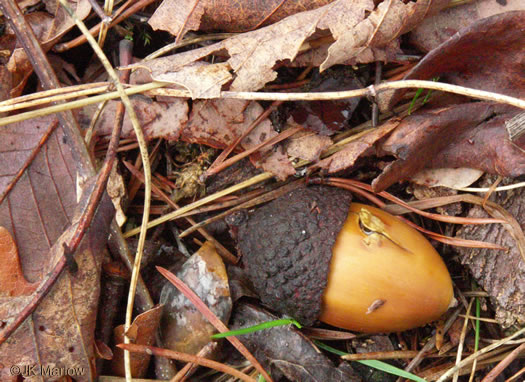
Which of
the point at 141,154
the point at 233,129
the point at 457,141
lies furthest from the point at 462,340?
the point at 141,154

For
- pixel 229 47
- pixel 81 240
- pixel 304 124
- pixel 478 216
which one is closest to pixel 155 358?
pixel 81 240

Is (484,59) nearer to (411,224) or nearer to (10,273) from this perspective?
Result: (411,224)

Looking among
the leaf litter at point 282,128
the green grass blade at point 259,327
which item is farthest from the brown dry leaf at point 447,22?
the green grass blade at point 259,327

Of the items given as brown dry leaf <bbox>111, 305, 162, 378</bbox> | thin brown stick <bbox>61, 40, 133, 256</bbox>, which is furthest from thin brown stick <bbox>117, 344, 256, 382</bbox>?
thin brown stick <bbox>61, 40, 133, 256</bbox>

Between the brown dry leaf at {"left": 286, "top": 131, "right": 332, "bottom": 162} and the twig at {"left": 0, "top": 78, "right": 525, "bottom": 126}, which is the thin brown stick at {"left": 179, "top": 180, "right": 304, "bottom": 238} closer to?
the brown dry leaf at {"left": 286, "top": 131, "right": 332, "bottom": 162}

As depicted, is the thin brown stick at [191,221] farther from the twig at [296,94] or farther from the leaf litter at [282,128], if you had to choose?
the twig at [296,94]

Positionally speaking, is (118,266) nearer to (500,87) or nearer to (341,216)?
(341,216)
